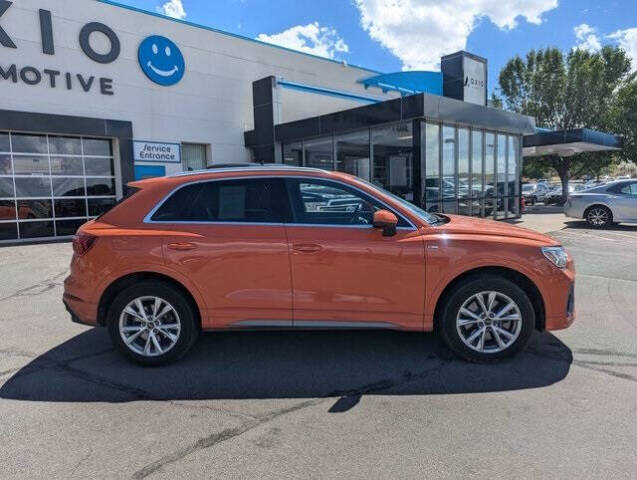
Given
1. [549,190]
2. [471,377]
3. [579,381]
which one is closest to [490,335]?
[471,377]

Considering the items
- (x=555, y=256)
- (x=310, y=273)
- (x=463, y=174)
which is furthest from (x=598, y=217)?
(x=310, y=273)

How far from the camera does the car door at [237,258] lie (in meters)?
4.20

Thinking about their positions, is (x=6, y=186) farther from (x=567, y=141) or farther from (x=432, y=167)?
(x=567, y=141)

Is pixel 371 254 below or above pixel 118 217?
below

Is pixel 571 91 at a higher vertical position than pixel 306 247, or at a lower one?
higher

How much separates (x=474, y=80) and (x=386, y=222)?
17976 millimetres

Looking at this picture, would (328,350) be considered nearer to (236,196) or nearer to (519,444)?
(236,196)

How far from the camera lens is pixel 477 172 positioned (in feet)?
53.7

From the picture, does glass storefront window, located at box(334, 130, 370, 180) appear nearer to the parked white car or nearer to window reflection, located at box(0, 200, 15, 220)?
the parked white car

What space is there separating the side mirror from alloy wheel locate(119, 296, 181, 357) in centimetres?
196

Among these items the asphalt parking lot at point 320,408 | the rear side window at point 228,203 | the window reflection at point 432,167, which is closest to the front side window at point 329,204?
the rear side window at point 228,203

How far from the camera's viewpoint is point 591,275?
26.1ft

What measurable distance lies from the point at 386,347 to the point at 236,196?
2.06 metres

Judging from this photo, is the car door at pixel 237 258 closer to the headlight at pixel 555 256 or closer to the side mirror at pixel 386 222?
the side mirror at pixel 386 222
